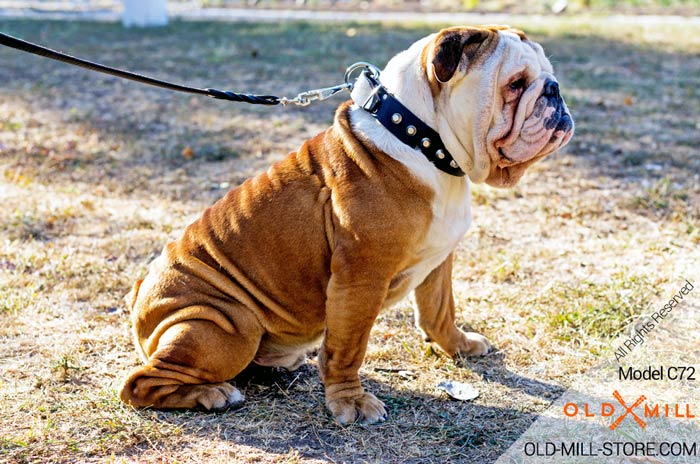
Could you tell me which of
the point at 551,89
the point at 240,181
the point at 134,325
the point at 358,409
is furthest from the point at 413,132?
the point at 240,181

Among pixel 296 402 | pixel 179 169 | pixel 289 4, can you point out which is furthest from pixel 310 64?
pixel 289 4

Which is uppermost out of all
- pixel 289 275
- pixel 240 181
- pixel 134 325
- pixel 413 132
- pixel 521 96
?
pixel 521 96

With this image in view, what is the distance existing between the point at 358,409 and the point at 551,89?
5.40ft

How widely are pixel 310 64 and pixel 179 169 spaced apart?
424 cm

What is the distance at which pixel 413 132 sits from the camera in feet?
11.3

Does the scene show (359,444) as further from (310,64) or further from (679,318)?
(310,64)

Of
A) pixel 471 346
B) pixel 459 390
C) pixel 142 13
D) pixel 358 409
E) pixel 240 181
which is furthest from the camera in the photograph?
pixel 142 13

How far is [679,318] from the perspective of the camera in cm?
443

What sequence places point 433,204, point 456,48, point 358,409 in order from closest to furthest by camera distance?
point 456,48, point 433,204, point 358,409

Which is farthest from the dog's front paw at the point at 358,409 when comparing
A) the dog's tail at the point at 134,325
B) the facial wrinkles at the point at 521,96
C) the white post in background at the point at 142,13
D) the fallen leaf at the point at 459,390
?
the white post in background at the point at 142,13

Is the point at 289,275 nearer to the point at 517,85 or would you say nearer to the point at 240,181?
the point at 517,85

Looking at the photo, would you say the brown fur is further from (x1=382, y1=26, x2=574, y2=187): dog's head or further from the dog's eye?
the dog's eye

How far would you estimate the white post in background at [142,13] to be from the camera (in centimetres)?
1491

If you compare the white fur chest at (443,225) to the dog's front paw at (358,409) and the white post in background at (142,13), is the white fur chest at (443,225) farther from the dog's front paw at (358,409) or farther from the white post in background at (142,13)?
the white post in background at (142,13)
